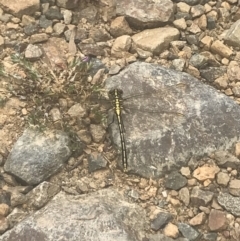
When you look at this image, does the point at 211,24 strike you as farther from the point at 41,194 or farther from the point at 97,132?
the point at 41,194

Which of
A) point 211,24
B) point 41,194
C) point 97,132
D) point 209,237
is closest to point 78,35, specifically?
point 97,132

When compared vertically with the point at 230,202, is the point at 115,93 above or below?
above

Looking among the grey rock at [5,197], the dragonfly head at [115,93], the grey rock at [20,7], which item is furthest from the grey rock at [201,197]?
the grey rock at [20,7]

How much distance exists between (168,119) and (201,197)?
64 cm

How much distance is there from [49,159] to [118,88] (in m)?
0.80

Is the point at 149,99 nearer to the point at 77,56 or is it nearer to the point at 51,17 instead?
the point at 77,56

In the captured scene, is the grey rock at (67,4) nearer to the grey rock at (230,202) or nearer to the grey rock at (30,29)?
the grey rock at (30,29)

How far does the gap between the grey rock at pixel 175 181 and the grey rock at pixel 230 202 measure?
27 cm

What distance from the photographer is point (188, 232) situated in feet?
11.9

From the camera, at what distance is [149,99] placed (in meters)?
4.16

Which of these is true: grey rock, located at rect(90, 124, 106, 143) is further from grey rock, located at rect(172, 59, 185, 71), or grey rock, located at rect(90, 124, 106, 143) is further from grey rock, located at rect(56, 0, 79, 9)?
grey rock, located at rect(56, 0, 79, 9)

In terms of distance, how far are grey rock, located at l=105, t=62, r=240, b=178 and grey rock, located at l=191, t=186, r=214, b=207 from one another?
0.24 m

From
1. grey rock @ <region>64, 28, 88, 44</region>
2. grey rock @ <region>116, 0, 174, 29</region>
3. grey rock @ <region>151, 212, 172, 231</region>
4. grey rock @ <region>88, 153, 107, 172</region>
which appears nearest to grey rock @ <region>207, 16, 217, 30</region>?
grey rock @ <region>116, 0, 174, 29</region>

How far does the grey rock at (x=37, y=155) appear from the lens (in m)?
3.84
